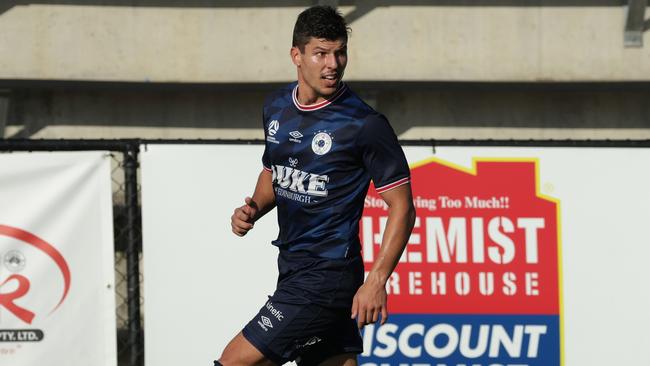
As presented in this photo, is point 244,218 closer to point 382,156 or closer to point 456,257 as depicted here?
point 382,156

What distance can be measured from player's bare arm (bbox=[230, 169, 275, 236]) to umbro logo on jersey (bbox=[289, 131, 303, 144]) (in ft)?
1.18

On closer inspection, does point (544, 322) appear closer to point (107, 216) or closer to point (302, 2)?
point (107, 216)

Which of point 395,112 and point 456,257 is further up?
point 395,112

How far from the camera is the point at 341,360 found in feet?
15.4

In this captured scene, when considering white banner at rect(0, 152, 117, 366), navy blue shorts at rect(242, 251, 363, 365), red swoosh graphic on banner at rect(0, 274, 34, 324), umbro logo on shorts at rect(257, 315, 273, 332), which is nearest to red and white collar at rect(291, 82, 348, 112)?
navy blue shorts at rect(242, 251, 363, 365)

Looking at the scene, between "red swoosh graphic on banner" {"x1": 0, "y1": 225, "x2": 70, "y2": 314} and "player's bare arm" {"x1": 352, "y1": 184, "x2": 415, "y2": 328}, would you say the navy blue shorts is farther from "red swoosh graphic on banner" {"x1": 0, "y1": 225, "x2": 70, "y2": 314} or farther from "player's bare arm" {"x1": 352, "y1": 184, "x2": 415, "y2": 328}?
"red swoosh graphic on banner" {"x1": 0, "y1": 225, "x2": 70, "y2": 314}

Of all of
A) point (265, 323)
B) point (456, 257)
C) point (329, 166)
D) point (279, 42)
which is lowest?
point (265, 323)

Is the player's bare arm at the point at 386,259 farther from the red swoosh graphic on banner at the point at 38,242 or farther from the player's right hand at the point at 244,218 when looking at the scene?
the red swoosh graphic on banner at the point at 38,242

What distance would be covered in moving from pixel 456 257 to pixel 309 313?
269 cm

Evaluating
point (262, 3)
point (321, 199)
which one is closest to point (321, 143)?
point (321, 199)

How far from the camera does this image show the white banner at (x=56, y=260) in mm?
7113

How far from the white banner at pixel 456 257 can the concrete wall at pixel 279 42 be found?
10.9 feet

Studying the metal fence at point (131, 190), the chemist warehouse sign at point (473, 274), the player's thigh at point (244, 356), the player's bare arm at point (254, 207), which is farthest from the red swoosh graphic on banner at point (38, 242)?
the player's thigh at point (244, 356)

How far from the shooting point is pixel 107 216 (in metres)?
7.20
